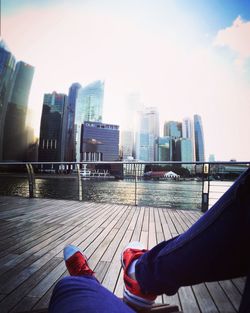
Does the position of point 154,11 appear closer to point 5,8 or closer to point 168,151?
point 5,8

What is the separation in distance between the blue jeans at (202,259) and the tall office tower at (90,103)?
139 m

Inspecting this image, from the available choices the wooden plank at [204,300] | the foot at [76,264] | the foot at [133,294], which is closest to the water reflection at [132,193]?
the wooden plank at [204,300]

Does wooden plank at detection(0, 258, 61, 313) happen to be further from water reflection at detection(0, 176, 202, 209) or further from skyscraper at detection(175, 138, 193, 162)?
skyscraper at detection(175, 138, 193, 162)

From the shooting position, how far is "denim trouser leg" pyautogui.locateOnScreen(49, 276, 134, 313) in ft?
1.67

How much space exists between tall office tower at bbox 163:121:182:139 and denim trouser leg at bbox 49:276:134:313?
107 meters

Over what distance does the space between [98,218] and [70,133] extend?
109 metres

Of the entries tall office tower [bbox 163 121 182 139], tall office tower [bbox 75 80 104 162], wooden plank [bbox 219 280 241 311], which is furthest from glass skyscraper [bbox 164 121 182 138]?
wooden plank [bbox 219 280 241 311]

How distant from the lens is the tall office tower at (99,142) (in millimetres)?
102125

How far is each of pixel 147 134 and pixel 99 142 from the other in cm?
3219

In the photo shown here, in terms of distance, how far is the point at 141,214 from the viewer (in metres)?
3.42

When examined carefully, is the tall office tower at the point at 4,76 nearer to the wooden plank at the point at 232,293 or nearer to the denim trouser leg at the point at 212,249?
the wooden plank at the point at 232,293

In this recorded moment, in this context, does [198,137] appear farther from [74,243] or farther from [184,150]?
[74,243]

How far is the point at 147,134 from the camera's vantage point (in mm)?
122188

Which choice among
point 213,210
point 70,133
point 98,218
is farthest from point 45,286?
point 70,133
